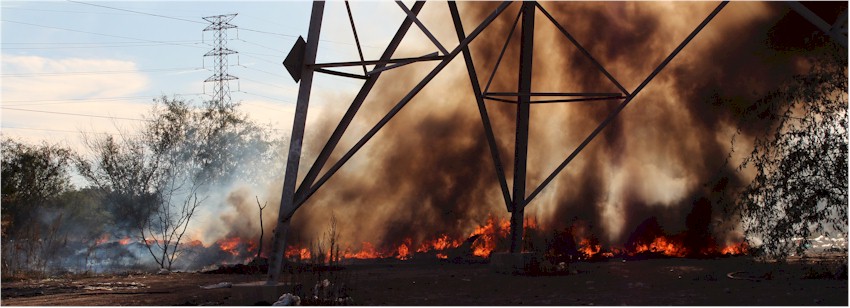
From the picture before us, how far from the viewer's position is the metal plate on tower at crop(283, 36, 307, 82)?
13539mm

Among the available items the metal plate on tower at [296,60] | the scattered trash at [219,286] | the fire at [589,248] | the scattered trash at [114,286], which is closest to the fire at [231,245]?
the fire at [589,248]

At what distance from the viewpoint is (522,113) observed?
18406mm

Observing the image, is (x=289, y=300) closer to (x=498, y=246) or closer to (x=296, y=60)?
(x=296, y=60)

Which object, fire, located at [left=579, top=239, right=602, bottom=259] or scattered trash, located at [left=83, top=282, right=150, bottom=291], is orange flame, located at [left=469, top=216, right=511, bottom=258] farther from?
scattered trash, located at [left=83, top=282, right=150, bottom=291]

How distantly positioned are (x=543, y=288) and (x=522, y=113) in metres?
4.30

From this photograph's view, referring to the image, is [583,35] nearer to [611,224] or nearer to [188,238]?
[611,224]

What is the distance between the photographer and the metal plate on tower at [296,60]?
13539mm

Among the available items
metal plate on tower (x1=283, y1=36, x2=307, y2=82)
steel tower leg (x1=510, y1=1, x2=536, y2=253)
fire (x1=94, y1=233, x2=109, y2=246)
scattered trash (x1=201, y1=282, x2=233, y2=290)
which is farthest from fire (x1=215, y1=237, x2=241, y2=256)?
metal plate on tower (x1=283, y1=36, x2=307, y2=82)

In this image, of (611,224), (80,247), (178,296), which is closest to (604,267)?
(611,224)

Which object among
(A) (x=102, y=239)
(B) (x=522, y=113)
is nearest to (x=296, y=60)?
(B) (x=522, y=113)

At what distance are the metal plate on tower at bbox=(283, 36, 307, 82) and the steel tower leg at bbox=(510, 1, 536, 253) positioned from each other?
5513mm

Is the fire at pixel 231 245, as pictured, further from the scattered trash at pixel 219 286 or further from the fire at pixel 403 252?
the scattered trash at pixel 219 286

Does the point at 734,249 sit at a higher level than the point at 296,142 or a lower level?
lower

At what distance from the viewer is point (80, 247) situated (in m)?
41.3
